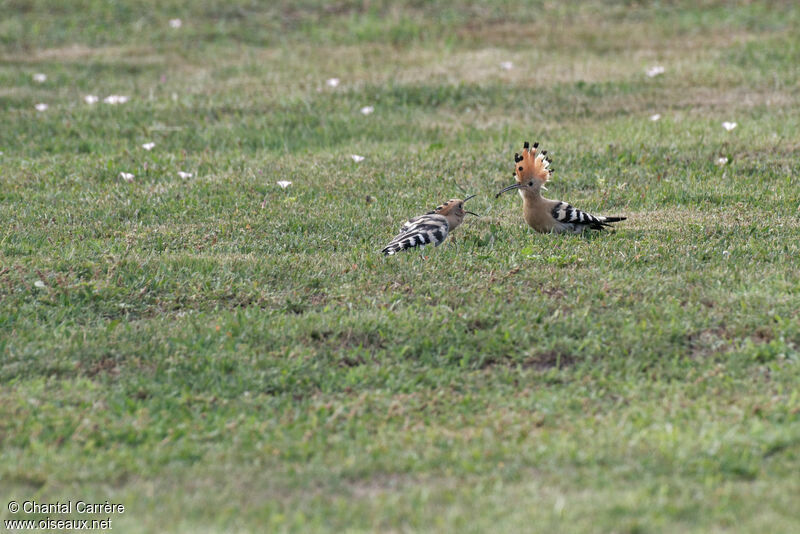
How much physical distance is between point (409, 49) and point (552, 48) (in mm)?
2294

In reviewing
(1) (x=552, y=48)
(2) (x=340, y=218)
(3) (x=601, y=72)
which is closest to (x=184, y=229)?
(2) (x=340, y=218)

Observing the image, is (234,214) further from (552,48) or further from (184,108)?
(552,48)

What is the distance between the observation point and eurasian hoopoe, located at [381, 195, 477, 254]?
7516mm

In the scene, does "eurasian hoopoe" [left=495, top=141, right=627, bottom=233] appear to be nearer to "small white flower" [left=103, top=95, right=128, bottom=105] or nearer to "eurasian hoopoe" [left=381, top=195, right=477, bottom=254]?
"eurasian hoopoe" [left=381, top=195, right=477, bottom=254]

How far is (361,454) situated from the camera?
5.03 meters

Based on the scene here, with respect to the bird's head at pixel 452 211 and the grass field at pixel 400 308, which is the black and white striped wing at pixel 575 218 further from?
→ the bird's head at pixel 452 211

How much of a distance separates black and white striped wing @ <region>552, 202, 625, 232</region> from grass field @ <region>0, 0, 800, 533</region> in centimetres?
14

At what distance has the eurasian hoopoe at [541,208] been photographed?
26.3ft

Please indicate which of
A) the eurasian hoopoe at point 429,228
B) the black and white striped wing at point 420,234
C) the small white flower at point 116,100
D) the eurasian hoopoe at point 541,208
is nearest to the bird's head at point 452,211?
the eurasian hoopoe at point 429,228

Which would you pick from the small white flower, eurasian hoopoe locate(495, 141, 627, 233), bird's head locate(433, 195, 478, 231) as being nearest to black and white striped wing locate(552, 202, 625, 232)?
eurasian hoopoe locate(495, 141, 627, 233)

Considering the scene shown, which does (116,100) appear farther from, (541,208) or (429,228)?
(541,208)

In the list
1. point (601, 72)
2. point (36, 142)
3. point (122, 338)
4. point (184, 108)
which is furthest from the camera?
point (601, 72)

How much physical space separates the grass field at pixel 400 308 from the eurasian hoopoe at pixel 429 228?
0.15m

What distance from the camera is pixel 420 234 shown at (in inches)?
298
